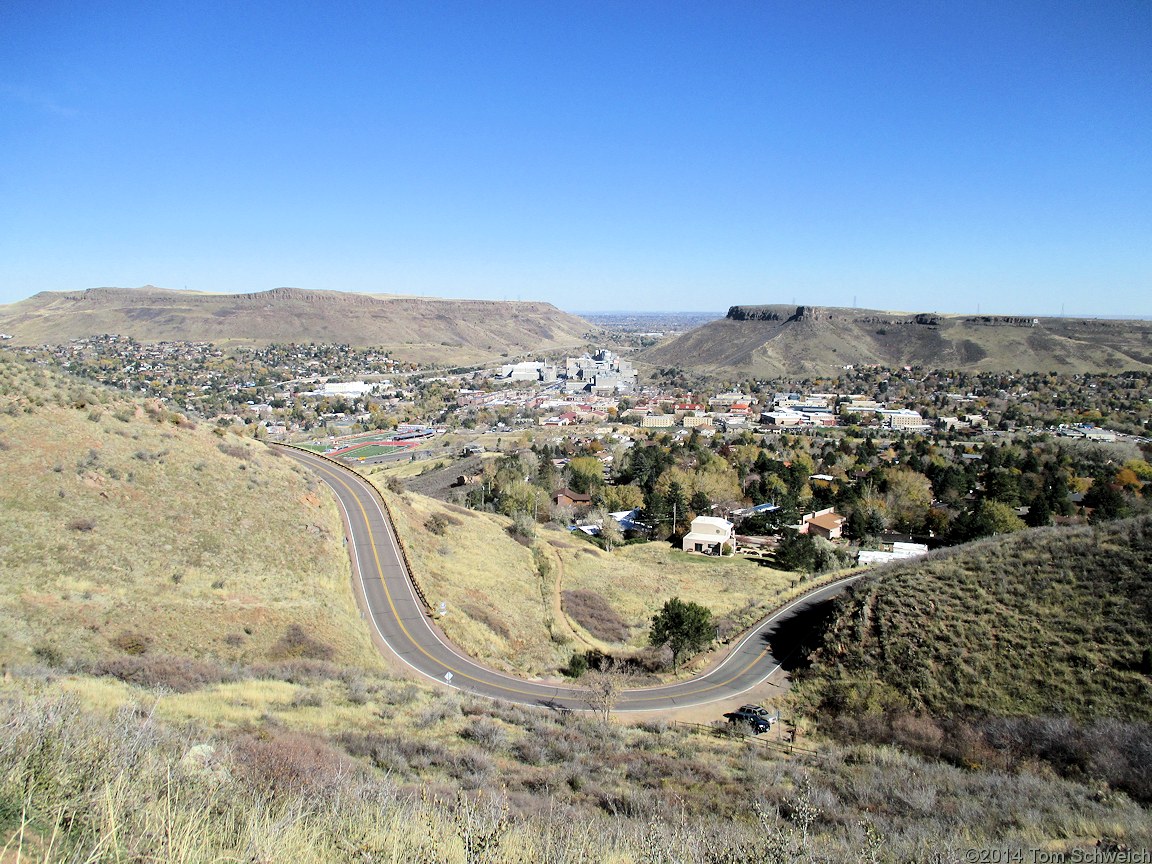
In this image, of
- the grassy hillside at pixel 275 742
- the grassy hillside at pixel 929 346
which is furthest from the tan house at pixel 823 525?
the grassy hillside at pixel 929 346

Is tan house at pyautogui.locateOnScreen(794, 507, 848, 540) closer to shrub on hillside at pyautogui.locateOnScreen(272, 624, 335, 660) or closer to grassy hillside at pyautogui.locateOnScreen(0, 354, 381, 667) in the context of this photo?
grassy hillside at pyautogui.locateOnScreen(0, 354, 381, 667)

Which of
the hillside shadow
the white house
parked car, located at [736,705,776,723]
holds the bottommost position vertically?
the white house

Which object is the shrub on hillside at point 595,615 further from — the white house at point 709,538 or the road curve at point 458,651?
the white house at point 709,538

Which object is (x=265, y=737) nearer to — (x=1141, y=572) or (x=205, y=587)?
(x=205, y=587)

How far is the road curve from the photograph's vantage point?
19.0 m

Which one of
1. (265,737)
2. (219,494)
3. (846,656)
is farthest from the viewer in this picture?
(219,494)

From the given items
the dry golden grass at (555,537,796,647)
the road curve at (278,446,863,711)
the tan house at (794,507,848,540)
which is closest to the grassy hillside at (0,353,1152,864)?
the road curve at (278,446,863,711)

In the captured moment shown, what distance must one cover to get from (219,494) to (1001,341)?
189132mm

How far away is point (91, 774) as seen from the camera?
16.6 ft

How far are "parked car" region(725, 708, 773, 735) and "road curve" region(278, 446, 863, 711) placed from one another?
5.53 ft

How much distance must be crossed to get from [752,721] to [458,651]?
9.54 m

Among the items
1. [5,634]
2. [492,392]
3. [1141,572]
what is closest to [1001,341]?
[492,392]

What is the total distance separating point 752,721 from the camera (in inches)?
694

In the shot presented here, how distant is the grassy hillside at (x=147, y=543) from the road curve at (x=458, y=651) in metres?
1.19
